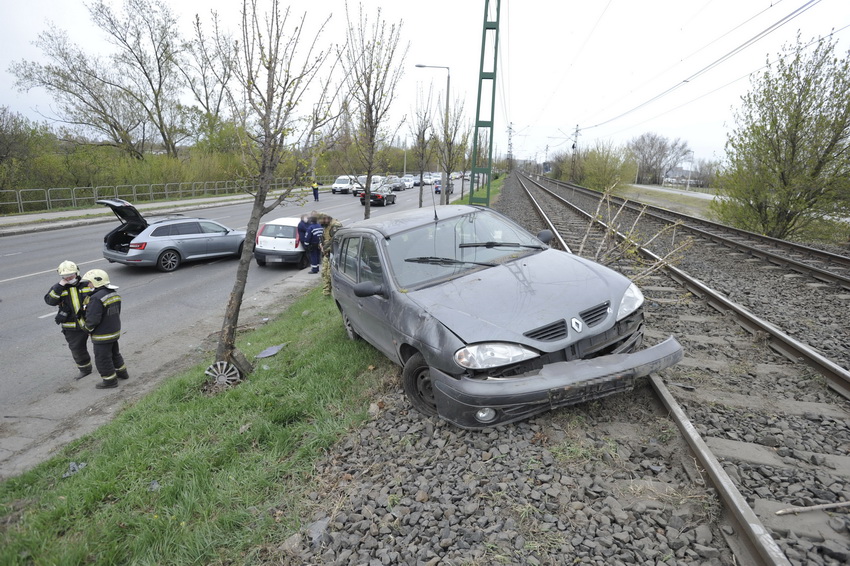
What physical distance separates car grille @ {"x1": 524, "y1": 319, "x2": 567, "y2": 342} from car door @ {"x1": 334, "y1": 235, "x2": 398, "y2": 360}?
128 centimetres

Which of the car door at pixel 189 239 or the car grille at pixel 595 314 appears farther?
the car door at pixel 189 239

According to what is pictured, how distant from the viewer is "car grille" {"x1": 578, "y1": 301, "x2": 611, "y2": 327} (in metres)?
3.50

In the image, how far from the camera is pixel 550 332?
336 centimetres

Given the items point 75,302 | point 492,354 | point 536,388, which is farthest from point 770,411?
point 75,302

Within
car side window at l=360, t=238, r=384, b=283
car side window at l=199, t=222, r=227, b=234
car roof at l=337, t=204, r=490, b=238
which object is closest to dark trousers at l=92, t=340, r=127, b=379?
car roof at l=337, t=204, r=490, b=238

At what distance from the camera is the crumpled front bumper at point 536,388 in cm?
310

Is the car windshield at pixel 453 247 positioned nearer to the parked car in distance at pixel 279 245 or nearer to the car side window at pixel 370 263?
the car side window at pixel 370 263

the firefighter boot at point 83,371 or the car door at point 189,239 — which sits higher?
the car door at point 189,239

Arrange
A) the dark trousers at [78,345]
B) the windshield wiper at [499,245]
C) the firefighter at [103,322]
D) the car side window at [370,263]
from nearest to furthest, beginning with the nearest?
the car side window at [370,263] → the windshield wiper at [499,245] → the firefighter at [103,322] → the dark trousers at [78,345]

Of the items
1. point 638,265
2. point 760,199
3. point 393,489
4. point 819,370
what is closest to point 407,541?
point 393,489

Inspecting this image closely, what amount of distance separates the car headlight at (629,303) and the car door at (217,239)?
1295cm

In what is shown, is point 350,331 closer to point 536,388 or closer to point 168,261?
point 536,388

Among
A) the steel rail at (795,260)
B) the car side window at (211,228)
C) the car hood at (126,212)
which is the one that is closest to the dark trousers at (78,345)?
the car hood at (126,212)

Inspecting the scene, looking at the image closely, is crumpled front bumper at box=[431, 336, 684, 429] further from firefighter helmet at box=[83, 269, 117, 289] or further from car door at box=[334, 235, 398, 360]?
firefighter helmet at box=[83, 269, 117, 289]
